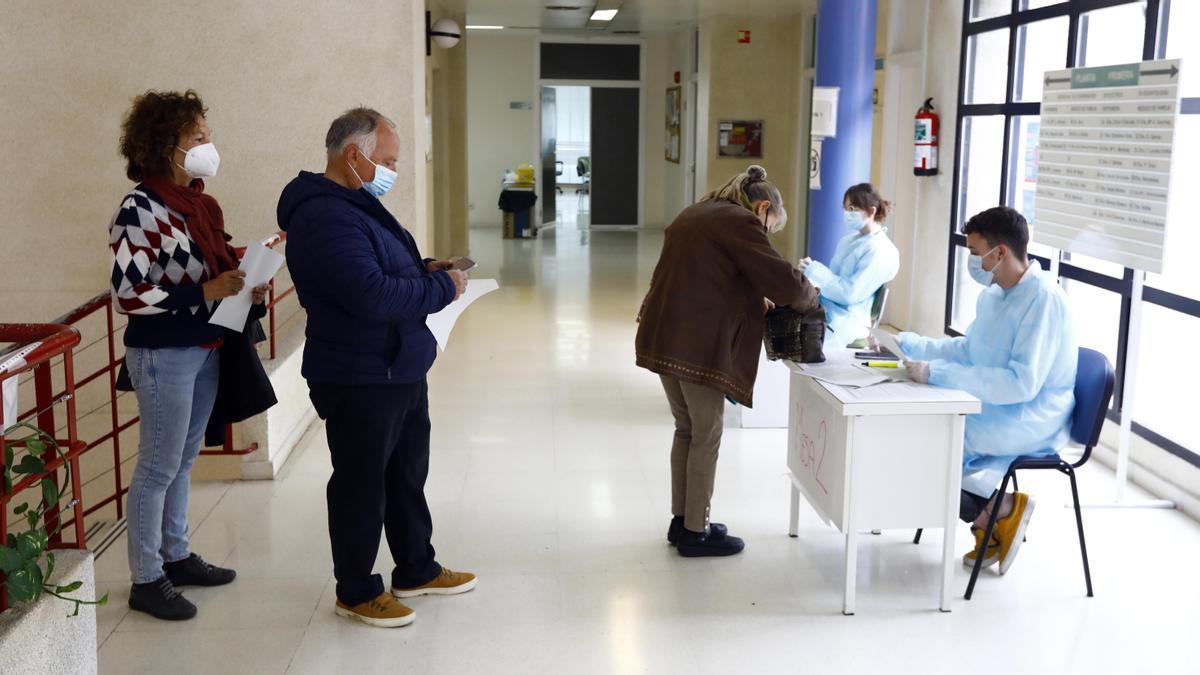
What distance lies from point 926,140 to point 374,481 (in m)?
5.57

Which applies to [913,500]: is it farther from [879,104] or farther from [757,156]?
[757,156]

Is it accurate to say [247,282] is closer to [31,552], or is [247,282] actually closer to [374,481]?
[374,481]

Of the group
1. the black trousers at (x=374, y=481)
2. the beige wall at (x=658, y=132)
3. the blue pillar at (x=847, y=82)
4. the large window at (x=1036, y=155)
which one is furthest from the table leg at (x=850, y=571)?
the beige wall at (x=658, y=132)

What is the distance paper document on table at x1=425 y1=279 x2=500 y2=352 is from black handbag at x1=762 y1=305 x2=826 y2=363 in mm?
998

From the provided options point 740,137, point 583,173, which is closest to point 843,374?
point 740,137

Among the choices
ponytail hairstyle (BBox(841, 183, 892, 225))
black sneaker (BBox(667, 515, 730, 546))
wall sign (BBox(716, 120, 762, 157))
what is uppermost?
wall sign (BBox(716, 120, 762, 157))

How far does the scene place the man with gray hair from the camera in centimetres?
319

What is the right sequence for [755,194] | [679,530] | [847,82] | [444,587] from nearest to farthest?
1. [444,587]
2. [755,194]
3. [679,530]
4. [847,82]

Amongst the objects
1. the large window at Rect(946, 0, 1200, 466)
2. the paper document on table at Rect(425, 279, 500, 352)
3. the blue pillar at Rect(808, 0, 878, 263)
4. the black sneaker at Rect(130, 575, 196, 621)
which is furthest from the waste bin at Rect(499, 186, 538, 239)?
the black sneaker at Rect(130, 575, 196, 621)

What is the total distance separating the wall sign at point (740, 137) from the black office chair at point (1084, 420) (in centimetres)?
900

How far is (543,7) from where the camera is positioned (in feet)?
40.7

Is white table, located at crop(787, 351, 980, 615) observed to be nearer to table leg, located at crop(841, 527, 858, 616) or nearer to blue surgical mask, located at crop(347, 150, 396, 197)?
table leg, located at crop(841, 527, 858, 616)

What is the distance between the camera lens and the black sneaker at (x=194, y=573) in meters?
3.84

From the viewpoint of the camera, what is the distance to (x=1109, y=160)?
4695mm
